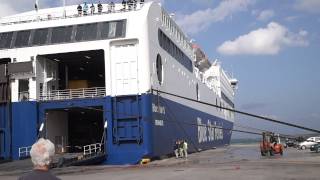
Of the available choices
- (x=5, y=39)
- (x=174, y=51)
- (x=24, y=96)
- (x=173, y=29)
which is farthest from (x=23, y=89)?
(x=173, y=29)

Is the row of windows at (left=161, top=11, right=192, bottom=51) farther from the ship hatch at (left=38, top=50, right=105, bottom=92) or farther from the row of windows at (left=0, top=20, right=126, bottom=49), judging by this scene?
the ship hatch at (left=38, top=50, right=105, bottom=92)

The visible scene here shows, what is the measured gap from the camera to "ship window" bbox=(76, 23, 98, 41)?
Result: 26516mm

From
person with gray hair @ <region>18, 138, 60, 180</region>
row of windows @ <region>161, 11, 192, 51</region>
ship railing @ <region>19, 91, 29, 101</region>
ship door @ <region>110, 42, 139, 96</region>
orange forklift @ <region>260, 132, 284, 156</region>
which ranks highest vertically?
row of windows @ <region>161, 11, 192, 51</region>

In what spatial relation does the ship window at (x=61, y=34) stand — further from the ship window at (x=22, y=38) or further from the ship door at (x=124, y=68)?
the ship door at (x=124, y=68)

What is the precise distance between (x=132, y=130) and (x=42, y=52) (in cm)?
671

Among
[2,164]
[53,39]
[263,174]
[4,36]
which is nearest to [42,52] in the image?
[53,39]

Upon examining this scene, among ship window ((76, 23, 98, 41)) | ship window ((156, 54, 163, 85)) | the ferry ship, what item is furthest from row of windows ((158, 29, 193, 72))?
ship window ((76, 23, 98, 41))

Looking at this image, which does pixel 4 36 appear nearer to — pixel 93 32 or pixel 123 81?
pixel 93 32

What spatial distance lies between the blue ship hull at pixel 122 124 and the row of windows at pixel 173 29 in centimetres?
499

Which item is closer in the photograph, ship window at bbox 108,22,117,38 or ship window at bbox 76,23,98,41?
ship window at bbox 108,22,117,38

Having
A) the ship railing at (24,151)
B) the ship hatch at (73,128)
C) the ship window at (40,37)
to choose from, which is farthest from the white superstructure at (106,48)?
the ship railing at (24,151)

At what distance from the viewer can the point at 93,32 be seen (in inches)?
1045

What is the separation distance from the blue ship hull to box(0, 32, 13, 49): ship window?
11.4 ft

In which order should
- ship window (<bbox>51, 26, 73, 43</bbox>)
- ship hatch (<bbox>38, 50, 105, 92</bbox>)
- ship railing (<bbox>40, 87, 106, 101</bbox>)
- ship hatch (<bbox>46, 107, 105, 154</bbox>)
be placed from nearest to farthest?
ship window (<bbox>51, 26, 73, 43</bbox>), ship railing (<bbox>40, 87, 106, 101</bbox>), ship hatch (<bbox>38, 50, 105, 92</bbox>), ship hatch (<bbox>46, 107, 105, 154</bbox>)
